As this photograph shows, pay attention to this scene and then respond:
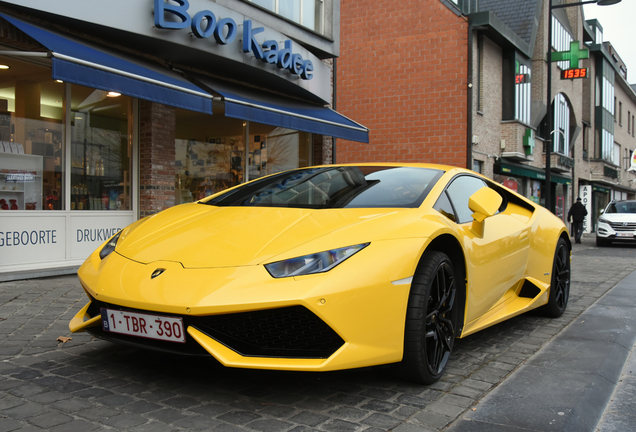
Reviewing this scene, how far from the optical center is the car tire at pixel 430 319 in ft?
9.46

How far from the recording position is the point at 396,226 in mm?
2977

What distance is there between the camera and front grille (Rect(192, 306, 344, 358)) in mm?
2555

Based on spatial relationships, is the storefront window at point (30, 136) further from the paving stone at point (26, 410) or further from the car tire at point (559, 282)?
the car tire at point (559, 282)

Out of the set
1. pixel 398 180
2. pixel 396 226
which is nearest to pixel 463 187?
pixel 398 180

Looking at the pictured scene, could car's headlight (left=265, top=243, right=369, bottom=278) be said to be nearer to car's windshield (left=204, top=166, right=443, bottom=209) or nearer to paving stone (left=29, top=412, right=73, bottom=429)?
car's windshield (left=204, top=166, right=443, bottom=209)

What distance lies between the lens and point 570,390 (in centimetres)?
309

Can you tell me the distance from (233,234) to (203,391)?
821 millimetres

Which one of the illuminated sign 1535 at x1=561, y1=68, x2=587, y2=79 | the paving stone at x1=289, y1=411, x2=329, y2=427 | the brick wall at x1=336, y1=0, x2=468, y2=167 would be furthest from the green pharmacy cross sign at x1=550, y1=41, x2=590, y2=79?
the paving stone at x1=289, y1=411, x2=329, y2=427

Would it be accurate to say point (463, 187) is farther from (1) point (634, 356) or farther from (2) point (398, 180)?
(1) point (634, 356)

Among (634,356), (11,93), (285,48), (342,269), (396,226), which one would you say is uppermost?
(285,48)

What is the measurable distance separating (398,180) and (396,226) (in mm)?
855

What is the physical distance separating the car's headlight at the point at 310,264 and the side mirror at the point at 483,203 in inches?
45.4

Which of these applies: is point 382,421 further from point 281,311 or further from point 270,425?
point 281,311

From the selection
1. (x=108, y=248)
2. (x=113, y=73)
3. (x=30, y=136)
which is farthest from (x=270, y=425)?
(x=30, y=136)
